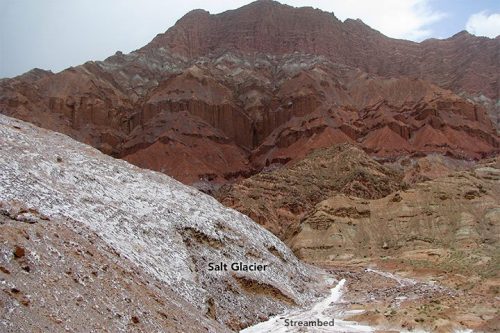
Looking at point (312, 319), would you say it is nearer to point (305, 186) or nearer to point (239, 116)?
point (305, 186)

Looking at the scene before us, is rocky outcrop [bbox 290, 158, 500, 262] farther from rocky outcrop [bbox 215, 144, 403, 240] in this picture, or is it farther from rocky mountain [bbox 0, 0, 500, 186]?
rocky mountain [bbox 0, 0, 500, 186]

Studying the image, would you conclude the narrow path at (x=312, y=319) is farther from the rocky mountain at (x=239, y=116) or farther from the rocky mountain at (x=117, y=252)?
the rocky mountain at (x=239, y=116)

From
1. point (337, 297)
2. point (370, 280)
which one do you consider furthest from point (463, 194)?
point (337, 297)

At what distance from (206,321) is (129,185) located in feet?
39.9

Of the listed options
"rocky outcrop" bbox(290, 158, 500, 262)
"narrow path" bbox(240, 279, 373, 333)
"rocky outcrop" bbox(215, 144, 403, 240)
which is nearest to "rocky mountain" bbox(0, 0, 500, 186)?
"rocky outcrop" bbox(215, 144, 403, 240)

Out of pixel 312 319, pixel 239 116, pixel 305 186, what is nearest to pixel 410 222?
pixel 305 186

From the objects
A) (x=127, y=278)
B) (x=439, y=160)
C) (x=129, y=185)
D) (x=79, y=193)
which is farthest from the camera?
(x=439, y=160)

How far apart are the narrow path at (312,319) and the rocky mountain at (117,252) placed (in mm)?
758

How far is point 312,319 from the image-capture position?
107ft

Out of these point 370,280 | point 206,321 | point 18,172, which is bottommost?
point 370,280

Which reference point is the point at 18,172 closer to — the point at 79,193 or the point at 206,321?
the point at 79,193

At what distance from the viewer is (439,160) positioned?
139875 mm

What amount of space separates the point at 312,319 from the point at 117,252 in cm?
1213

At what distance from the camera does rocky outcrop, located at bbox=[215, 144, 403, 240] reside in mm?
102438
